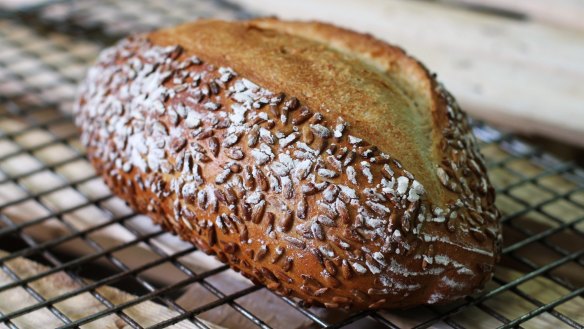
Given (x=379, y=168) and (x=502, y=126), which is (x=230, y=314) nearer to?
(x=379, y=168)

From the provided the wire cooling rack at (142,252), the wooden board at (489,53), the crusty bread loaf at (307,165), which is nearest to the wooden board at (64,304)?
the wire cooling rack at (142,252)

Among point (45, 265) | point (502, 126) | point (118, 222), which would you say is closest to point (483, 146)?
point (502, 126)

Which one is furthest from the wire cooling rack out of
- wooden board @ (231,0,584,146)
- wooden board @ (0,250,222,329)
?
wooden board @ (231,0,584,146)

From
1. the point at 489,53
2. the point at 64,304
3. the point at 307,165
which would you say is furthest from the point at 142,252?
the point at 489,53

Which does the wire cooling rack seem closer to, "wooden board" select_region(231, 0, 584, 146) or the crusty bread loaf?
the crusty bread loaf

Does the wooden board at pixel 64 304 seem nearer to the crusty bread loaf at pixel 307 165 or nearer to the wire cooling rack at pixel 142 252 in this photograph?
the wire cooling rack at pixel 142 252
